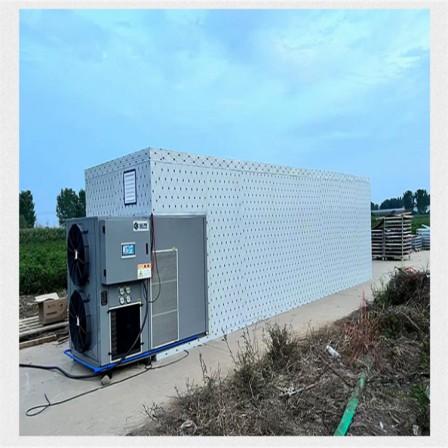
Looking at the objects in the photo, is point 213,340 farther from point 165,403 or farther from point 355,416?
point 355,416

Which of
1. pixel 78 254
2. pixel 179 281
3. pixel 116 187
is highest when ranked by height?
pixel 116 187

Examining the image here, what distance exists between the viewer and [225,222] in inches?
242

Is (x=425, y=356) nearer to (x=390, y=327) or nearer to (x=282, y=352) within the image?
(x=390, y=327)

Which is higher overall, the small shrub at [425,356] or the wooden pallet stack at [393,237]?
the wooden pallet stack at [393,237]

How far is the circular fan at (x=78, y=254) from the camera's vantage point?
454cm

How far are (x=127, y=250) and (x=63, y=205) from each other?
5009 centimetres

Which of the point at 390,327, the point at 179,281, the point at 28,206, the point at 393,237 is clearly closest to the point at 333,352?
the point at 390,327

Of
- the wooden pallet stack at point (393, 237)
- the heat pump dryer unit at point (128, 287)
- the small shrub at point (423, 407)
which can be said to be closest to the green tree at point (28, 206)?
the wooden pallet stack at point (393, 237)

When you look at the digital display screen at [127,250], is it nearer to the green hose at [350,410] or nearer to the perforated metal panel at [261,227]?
the perforated metal panel at [261,227]

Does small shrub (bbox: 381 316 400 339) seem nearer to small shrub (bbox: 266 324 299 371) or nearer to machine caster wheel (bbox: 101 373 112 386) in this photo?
small shrub (bbox: 266 324 299 371)

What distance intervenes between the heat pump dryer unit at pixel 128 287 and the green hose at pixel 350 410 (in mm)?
2622

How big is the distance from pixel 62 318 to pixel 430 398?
6184 millimetres

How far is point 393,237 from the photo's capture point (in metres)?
15.8

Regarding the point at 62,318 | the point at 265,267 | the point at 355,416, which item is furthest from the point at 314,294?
the point at 62,318
